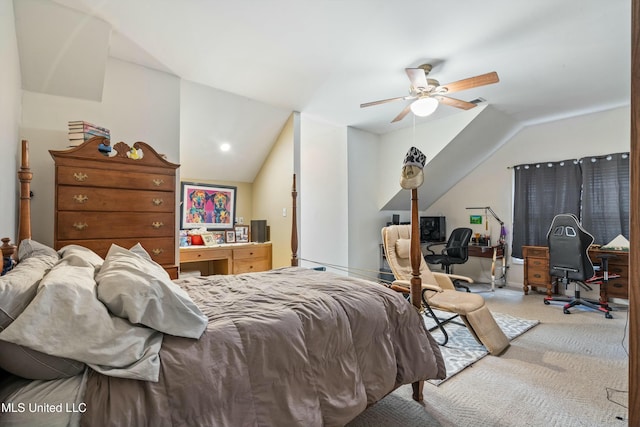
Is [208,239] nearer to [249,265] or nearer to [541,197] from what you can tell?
[249,265]

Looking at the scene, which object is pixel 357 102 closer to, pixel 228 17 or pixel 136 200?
pixel 228 17

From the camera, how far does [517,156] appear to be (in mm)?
4930

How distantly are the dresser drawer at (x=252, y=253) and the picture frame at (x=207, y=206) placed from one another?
22.5 inches

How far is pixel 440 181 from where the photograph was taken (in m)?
5.32

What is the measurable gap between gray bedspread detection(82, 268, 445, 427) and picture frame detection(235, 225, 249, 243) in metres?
2.34

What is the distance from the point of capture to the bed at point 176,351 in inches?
34.3

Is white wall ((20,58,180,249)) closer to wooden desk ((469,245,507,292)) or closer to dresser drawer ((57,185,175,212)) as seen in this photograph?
dresser drawer ((57,185,175,212))

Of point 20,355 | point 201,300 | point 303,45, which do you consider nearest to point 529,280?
point 303,45

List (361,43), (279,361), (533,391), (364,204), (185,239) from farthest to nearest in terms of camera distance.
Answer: (364,204), (185,239), (361,43), (533,391), (279,361)

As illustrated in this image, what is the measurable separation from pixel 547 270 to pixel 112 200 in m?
5.16

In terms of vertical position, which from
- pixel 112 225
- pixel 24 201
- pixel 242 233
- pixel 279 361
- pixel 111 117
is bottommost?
pixel 279 361

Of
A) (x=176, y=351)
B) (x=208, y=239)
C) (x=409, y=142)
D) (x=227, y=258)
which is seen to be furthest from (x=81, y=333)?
(x=409, y=142)

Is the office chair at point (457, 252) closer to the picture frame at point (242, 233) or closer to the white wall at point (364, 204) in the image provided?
the white wall at point (364, 204)

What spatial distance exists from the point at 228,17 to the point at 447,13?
4.97 feet
